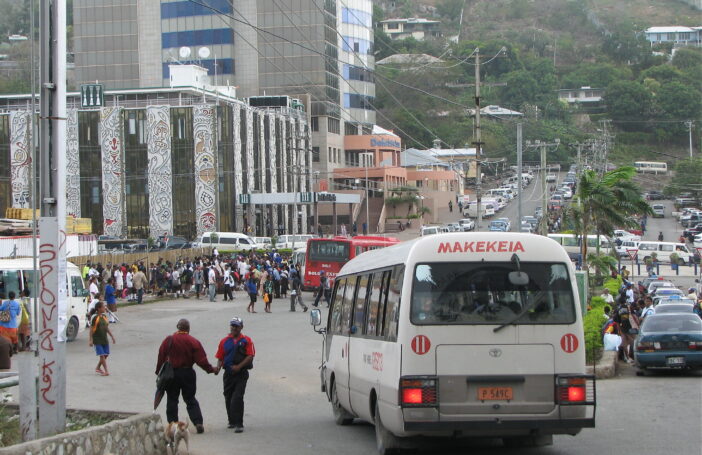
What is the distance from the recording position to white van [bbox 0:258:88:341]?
24.6 m

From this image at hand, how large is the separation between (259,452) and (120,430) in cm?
192

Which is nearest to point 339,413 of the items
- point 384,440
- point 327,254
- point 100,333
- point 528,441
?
point 384,440

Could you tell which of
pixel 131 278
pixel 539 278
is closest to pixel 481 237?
→ pixel 539 278

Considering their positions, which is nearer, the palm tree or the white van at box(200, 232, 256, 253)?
the palm tree

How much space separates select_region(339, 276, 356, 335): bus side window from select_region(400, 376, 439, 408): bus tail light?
3136 millimetres

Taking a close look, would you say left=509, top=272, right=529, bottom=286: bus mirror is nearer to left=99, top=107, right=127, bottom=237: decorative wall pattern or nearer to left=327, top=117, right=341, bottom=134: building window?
left=99, top=107, right=127, bottom=237: decorative wall pattern

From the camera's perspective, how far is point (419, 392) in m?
9.66

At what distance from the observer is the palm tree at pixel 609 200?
36.9m

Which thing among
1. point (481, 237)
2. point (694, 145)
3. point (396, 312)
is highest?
point (694, 145)

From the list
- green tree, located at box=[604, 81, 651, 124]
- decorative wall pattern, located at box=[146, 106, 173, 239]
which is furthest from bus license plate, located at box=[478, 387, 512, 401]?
green tree, located at box=[604, 81, 651, 124]

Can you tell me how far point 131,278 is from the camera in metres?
40.7

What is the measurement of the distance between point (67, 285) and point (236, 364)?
1306 centimetres

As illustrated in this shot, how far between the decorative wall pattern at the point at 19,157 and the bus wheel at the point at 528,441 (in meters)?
65.5

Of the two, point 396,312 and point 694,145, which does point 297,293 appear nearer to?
point 396,312
